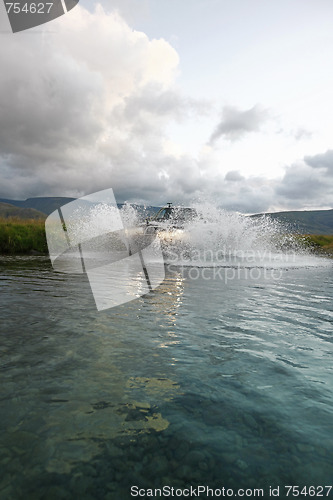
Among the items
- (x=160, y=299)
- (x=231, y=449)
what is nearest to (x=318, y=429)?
(x=231, y=449)

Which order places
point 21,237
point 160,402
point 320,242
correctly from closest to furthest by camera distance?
1. point 160,402
2. point 21,237
3. point 320,242

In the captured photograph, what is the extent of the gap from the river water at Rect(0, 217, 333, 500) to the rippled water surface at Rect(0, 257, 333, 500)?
17 millimetres

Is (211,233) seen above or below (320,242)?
above

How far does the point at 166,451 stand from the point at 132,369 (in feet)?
6.67

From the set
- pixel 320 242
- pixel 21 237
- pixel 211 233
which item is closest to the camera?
pixel 21 237

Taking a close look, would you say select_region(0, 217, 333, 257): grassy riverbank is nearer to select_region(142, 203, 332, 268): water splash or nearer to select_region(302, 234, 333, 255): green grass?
select_region(142, 203, 332, 268): water splash

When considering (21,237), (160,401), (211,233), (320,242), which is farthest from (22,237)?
(320,242)

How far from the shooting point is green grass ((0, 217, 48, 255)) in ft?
91.8

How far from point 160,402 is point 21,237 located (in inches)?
1119

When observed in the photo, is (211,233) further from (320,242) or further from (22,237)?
(320,242)

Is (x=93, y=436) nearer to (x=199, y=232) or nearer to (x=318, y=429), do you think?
(x=318, y=429)

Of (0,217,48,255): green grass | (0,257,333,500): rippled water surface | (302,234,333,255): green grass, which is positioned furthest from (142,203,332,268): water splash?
(302,234,333,255): green grass

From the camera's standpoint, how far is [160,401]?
4.27 meters

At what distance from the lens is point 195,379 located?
4945 mm
